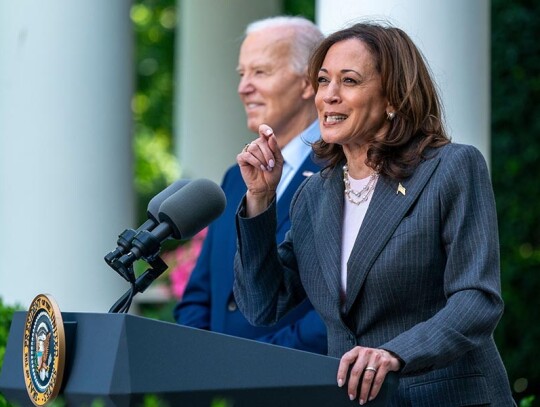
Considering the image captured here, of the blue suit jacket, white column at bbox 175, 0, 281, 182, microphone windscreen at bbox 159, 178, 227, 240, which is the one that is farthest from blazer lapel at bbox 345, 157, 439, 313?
white column at bbox 175, 0, 281, 182

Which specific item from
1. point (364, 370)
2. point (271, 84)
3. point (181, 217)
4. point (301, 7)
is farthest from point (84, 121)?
point (301, 7)

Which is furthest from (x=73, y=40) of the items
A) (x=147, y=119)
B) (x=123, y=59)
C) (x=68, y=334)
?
(x=147, y=119)

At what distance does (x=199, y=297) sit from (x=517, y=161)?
8091 mm

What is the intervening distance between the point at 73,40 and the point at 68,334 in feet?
14.2

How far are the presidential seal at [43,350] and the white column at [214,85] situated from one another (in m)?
8.01

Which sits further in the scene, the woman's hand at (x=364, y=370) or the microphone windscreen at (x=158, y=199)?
the microphone windscreen at (x=158, y=199)

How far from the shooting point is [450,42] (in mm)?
Answer: 6215

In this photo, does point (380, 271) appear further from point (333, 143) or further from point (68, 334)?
point (68, 334)

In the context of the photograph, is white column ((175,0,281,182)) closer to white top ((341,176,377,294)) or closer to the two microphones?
white top ((341,176,377,294))

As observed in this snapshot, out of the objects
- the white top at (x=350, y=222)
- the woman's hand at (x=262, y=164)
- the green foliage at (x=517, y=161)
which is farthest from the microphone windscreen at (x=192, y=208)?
the green foliage at (x=517, y=161)

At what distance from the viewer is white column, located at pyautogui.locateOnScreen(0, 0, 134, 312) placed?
24.3 feet

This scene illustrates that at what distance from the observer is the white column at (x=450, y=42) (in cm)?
611

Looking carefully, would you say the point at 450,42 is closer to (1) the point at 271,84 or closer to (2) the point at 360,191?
(1) the point at 271,84

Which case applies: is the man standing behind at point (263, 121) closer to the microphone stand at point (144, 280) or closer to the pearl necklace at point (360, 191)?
the pearl necklace at point (360, 191)
